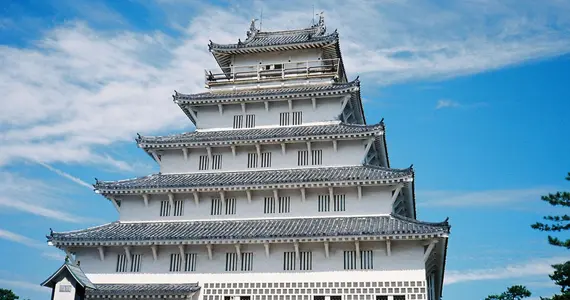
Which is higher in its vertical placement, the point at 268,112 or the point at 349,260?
the point at 268,112

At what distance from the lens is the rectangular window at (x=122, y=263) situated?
31.0m

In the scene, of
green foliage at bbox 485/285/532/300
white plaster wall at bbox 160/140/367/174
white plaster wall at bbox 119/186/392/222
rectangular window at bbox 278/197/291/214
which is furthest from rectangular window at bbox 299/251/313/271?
green foliage at bbox 485/285/532/300

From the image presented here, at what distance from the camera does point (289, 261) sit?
2941 centimetres

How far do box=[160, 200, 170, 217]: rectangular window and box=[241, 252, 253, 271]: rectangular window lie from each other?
19.5 ft

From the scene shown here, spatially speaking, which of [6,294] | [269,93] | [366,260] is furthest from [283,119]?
[6,294]

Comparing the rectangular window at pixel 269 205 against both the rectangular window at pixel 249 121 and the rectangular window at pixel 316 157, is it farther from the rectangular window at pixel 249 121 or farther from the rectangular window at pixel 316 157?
the rectangular window at pixel 249 121

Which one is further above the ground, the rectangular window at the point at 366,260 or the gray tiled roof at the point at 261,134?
the gray tiled roof at the point at 261,134

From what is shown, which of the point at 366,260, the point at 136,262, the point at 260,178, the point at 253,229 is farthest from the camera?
the point at 260,178

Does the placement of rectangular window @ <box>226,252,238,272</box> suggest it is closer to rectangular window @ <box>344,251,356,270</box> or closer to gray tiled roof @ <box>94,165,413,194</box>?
gray tiled roof @ <box>94,165,413,194</box>

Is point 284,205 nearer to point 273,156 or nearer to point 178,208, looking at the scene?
point 273,156

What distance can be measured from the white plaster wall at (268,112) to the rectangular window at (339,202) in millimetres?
6174

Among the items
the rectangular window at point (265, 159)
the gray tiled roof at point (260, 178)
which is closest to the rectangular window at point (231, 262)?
the gray tiled roof at point (260, 178)

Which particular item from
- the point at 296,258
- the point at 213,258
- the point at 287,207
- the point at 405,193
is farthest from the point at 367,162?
the point at 213,258

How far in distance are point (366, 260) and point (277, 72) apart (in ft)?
51.7
